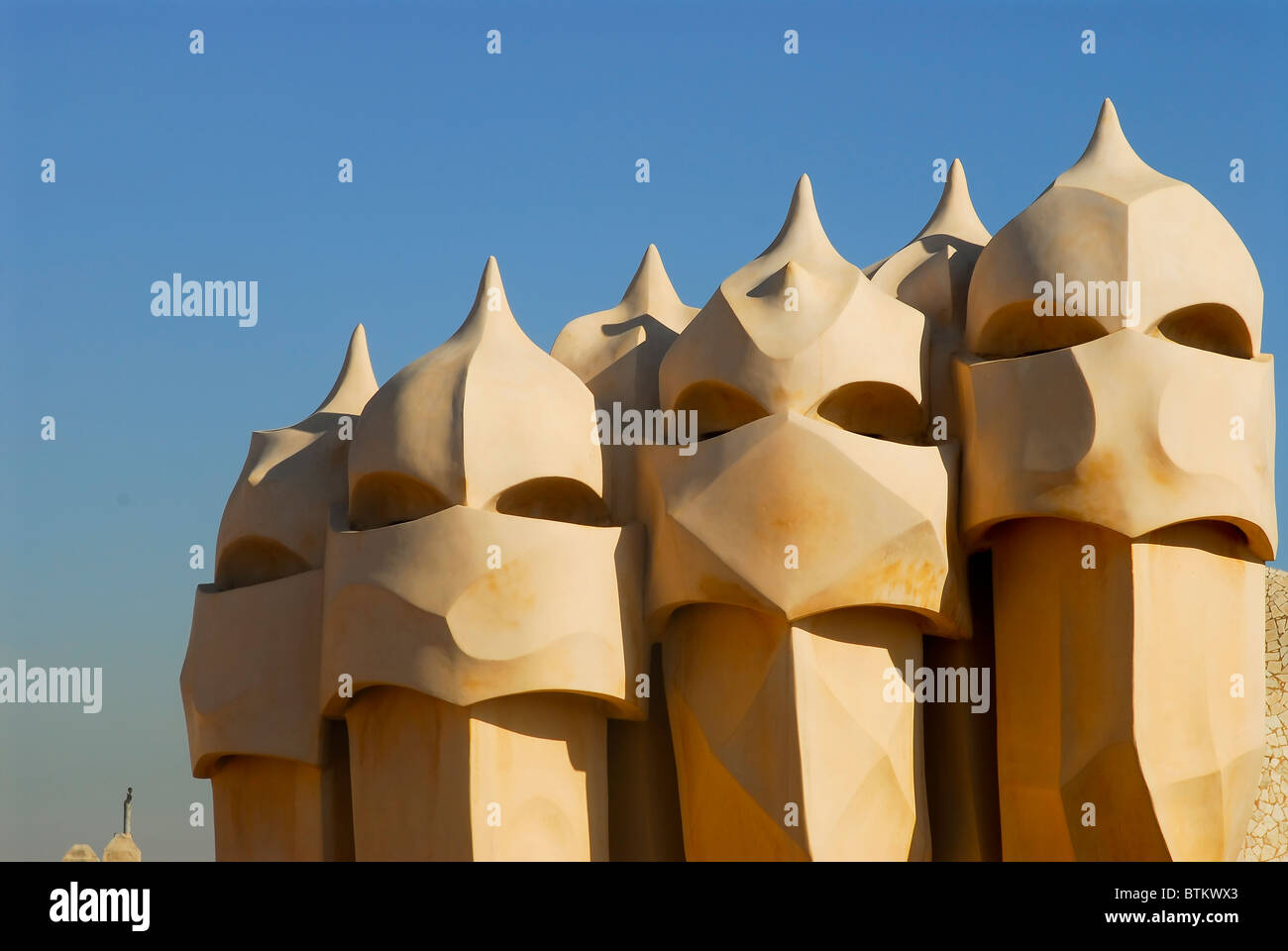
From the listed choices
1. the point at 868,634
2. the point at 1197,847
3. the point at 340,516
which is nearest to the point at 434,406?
the point at 340,516

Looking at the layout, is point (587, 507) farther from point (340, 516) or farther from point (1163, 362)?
point (1163, 362)

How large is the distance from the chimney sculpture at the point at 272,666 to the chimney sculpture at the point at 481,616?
0.79m

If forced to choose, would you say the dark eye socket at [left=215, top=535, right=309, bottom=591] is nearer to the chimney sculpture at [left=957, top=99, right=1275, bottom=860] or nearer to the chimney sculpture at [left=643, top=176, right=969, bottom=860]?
the chimney sculpture at [left=643, top=176, right=969, bottom=860]

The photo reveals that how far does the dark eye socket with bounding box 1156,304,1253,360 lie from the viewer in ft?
48.9

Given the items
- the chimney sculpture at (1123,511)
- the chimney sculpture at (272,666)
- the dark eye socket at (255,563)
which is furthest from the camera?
the dark eye socket at (255,563)

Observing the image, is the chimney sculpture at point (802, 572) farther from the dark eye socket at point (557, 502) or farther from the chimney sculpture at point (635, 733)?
the dark eye socket at point (557, 502)

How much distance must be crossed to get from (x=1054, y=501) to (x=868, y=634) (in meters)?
1.87

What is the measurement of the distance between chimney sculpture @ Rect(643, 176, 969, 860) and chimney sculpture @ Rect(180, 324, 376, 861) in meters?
3.29

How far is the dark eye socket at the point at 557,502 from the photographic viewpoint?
15.5 m


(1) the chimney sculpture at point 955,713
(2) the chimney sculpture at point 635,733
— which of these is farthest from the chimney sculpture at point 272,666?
(1) the chimney sculpture at point 955,713

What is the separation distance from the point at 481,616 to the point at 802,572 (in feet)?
8.65

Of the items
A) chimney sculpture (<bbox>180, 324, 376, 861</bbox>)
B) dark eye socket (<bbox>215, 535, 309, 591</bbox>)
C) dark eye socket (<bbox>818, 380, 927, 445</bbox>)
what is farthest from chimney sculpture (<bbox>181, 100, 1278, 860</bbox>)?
dark eye socket (<bbox>215, 535, 309, 591</bbox>)

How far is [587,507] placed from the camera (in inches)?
625

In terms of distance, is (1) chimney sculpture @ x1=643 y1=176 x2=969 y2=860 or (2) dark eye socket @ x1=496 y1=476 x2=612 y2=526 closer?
(1) chimney sculpture @ x1=643 y1=176 x2=969 y2=860
